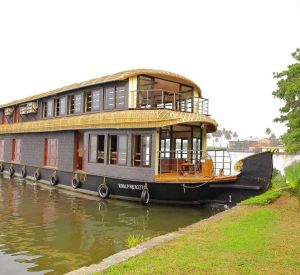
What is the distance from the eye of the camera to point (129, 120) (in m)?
13.6

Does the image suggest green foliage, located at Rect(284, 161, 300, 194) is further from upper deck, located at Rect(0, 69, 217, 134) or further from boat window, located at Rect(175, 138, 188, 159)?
boat window, located at Rect(175, 138, 188, 159)

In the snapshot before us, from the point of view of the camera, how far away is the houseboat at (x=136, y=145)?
42.2ft

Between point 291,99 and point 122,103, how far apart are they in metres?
10.2

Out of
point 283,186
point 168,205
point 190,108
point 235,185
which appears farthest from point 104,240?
point 190,108

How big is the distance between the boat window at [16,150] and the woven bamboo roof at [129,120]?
6.50 meters

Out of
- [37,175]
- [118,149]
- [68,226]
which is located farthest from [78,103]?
[68,226]

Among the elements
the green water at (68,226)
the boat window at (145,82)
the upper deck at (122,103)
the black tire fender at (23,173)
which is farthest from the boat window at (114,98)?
the black tire fender at (23,173)

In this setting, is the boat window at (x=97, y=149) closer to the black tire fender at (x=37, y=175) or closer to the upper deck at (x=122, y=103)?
the upper deck at (x=122, y=103)

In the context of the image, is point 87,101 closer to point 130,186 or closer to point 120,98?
point 120,98

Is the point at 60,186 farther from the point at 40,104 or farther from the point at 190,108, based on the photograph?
Answer: the point at 190,108

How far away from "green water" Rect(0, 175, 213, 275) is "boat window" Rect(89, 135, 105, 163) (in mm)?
1917

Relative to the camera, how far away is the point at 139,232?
9.69m

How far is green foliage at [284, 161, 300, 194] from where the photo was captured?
9414mm

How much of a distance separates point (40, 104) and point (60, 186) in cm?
637
